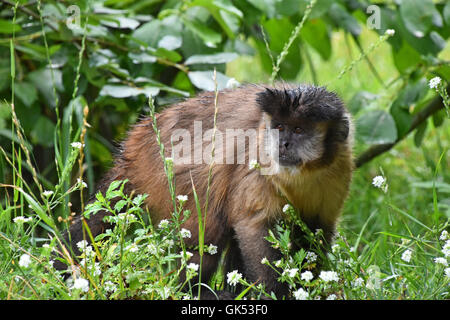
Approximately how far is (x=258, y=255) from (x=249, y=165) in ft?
1.77

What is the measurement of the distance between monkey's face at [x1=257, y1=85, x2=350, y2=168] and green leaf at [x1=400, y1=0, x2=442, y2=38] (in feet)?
4.13

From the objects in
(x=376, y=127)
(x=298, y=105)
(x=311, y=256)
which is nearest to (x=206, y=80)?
(x=298, y=105)

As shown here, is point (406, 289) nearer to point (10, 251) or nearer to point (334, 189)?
point (334, 189)

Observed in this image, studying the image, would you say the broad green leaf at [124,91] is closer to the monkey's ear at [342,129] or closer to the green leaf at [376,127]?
the monkey's ear at [342,129]

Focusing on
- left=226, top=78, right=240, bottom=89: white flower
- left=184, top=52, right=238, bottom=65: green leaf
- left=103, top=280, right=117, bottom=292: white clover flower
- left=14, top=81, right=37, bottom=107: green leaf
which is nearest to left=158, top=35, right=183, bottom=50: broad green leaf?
left=184, top=52, right=238, bottom=65: green leaf

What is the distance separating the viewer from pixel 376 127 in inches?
191

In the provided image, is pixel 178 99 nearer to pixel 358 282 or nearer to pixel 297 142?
pixel 297 142

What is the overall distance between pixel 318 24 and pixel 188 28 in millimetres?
1241

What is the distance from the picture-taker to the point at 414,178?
5.96 metres

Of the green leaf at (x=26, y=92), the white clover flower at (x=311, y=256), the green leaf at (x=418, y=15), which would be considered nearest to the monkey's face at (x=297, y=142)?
the white clover flower at (x=311, y=256)

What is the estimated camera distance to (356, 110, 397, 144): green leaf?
15.7 ft

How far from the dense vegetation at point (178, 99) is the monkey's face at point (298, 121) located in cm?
23

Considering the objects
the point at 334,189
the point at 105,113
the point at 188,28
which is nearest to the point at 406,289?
the point at 334,189

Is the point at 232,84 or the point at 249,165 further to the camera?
the point at 232,84
